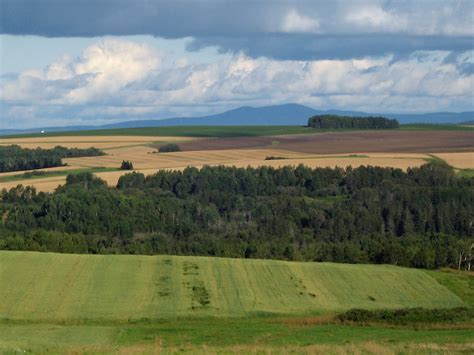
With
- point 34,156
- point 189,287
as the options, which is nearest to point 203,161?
point 34,156

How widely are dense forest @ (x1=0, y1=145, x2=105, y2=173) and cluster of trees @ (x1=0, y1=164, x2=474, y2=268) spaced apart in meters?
24.6

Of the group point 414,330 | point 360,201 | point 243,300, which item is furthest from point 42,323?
point 360,201

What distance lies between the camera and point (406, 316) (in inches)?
1788

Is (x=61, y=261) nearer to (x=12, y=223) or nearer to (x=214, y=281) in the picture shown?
(x=214, y=281)

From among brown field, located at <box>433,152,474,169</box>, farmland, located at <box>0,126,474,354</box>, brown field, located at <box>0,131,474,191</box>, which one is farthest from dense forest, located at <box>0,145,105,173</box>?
brown field, located at <box>433,152,474,169</box>

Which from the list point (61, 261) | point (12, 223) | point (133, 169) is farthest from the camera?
point (133, 169)

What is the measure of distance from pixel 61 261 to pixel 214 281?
10.2 metres

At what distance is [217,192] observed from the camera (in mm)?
122125

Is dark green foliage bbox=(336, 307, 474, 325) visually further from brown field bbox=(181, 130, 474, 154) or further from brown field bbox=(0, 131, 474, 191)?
brown field bbox=(181, 130, 474, 154)

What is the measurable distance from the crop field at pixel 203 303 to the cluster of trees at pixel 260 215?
54.5ft

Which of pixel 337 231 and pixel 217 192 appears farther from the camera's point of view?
pixel 217 192

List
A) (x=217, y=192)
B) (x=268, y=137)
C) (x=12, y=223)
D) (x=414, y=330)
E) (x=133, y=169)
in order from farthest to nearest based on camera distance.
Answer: (x=268, y=137)
(x=133, y=169)
(x=217, y=192)
(x=12, y=223)
(x=414, y=330)

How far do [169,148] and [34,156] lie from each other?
77.0 ft

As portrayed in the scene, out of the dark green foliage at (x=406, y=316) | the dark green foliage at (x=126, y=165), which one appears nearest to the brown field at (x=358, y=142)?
the dark green foliage at (x=126, y=165)
